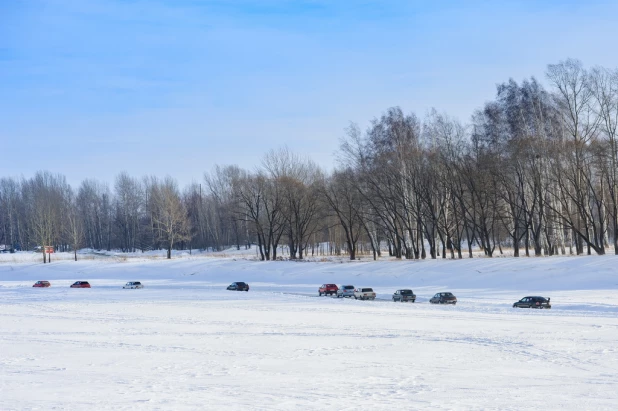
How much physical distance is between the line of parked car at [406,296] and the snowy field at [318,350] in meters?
1.01

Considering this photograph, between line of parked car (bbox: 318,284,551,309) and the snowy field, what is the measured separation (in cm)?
101

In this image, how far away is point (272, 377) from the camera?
54.7 feet

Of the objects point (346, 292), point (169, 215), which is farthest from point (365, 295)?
point (169, 215)

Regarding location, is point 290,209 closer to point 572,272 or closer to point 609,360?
point 572,272

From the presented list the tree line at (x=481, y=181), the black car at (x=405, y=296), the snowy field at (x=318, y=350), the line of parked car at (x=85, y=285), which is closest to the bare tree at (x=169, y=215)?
the tree line at (x=481, y=181)

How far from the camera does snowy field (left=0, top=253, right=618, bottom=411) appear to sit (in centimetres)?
1412

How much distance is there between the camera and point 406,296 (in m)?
42.2

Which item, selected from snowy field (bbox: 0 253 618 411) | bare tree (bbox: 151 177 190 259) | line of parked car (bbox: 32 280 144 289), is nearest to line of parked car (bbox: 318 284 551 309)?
snowy field (bbox: 0 253 618 411)

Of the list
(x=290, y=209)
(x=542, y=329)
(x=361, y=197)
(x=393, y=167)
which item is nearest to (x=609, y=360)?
(x=542, y=329)

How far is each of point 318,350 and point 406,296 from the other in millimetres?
21720

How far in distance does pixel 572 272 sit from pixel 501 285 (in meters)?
5.24

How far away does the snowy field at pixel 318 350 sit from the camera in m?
14.1

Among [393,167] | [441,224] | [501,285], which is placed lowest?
[501,285]

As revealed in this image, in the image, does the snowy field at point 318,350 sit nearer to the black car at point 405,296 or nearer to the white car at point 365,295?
the white car at point 365,295
